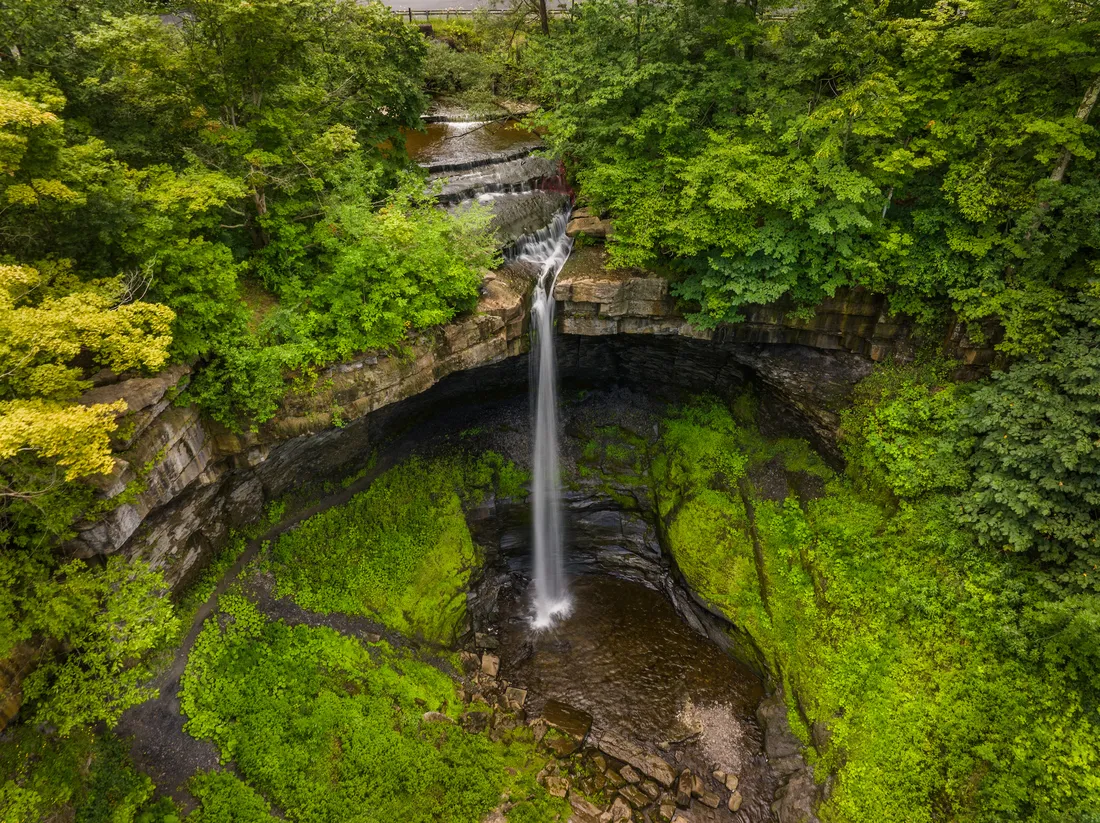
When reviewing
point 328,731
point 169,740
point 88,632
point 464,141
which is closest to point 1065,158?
point 328,731

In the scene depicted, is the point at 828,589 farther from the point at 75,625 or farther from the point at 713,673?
the point at 75,625

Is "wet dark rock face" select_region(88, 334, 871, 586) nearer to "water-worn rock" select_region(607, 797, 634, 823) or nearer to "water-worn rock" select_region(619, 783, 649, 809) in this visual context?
"water-worn rock" select_region(619, 783, 649, 809)

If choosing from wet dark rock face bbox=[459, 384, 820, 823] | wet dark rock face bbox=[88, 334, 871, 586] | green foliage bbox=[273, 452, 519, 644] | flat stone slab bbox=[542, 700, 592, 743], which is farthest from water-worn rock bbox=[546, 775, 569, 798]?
wet dark rock face bbox=[88, 334, 871, 586]

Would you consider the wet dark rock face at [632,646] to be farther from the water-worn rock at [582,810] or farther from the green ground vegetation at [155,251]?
the green ground vegetation at [155,251]

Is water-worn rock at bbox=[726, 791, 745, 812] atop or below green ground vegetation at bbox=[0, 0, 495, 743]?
below

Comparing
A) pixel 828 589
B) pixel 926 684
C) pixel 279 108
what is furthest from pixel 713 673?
pixel 279 108

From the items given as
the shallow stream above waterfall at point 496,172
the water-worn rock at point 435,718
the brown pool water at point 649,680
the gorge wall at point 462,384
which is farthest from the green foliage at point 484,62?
the water-worn rock at point 435,718

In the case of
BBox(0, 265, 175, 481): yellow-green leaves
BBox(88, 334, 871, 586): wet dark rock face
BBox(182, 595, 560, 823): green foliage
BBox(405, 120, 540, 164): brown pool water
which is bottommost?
BBox(182, 595, 560, 823): green foliage
